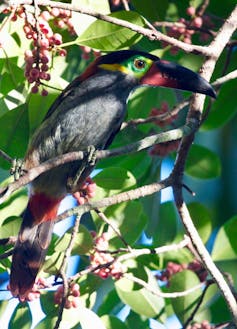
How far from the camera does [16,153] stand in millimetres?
3170

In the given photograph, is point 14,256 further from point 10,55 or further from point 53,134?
point 10,55

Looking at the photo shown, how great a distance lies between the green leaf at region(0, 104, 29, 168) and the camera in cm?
302

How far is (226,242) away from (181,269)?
0.71 ft

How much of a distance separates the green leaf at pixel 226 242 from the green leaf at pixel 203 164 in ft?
0.73

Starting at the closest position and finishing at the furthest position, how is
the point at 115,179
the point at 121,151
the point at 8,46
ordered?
the point at 121,151
the point at 8,46
the point at 115,179

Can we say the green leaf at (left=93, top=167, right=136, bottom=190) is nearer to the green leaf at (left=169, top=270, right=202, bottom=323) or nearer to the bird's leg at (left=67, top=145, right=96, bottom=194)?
the bird's leg at (left=67, top=145, right=96, bottom=194)

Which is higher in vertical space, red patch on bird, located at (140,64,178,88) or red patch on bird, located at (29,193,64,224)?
red patch on bird, located at (140,64,178,88)

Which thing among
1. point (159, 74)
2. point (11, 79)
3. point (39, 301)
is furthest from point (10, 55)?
point (39, 301)

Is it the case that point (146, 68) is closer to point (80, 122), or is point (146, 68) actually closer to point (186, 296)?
point (80, 122)

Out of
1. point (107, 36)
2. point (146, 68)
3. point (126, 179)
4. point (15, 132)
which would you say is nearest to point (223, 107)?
point (146, 68)

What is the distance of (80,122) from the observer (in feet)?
10.8

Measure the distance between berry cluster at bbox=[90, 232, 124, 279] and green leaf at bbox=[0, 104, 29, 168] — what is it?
17.6 inches

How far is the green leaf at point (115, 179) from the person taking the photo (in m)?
3.12

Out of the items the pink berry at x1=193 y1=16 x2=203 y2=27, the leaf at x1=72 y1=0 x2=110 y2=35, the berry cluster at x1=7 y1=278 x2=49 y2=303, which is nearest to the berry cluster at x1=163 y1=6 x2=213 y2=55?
the pink berry at x1=193 y1=16 x2=203 y2=27
